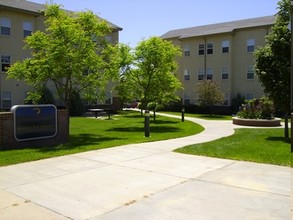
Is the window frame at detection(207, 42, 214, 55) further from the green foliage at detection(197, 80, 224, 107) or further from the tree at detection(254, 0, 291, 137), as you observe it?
the tree at detection(254, 0, 291, 137)

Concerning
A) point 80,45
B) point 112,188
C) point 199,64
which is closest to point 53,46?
point 80,45

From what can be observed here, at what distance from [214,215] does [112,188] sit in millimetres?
2185

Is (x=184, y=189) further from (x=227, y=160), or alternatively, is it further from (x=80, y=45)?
(x=80, y=45)

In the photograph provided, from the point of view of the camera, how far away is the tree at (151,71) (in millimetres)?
23328

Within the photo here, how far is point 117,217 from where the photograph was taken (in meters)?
5.18

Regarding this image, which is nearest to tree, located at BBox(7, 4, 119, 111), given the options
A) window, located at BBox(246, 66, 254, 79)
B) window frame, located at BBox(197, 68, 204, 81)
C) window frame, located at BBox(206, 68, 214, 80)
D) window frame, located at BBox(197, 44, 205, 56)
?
window, located at BBox(246, 66, 254, 79)

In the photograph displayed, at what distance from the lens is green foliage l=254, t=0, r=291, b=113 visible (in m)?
14.4

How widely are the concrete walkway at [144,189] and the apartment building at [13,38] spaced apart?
21.1 metres

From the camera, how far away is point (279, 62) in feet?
47.2

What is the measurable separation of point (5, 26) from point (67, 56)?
1722cm

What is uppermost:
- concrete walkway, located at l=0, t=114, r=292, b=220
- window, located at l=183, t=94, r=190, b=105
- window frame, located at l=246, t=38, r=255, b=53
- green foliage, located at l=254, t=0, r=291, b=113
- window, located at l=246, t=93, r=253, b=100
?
window frame, located at l=246, t=38, r=255, b=53

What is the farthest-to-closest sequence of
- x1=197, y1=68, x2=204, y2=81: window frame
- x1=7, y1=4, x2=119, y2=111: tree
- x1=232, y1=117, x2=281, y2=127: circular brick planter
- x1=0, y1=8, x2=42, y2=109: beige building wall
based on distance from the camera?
x1=197, y1=68, x2=204, y2=81: window frame < x1=0, y1=8, x2=42, y2=109: beige building wall < x1=232, y1=117, x2=281, y2=127: circular brick planter < x1=7, y1=4, x2=119, y2=111: tree

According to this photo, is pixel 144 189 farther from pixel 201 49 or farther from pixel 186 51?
pixel 186 51

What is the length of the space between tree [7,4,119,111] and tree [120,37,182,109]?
24.4 feet
